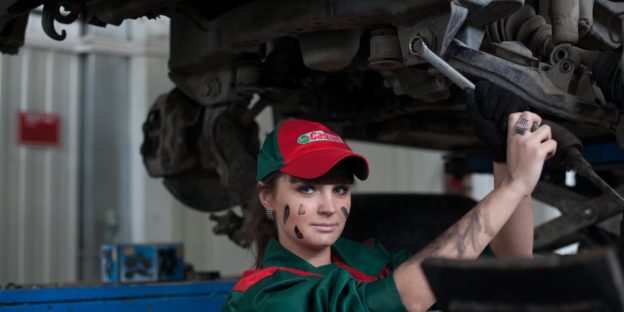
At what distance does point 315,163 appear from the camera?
1877 millimetres

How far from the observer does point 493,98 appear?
5.68 feet

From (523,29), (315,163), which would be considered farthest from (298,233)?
(523,29)

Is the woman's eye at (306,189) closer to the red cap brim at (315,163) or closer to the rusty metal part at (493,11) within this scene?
the red cap brim at (315,163)

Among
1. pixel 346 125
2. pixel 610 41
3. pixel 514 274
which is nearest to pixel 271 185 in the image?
pixel 514 274

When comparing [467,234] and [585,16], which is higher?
[585,16]

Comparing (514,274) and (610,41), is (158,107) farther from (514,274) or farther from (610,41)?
(514,274)

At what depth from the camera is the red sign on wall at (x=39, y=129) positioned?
18.5 feet

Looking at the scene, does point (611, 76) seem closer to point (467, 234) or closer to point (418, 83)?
point (418, 83)

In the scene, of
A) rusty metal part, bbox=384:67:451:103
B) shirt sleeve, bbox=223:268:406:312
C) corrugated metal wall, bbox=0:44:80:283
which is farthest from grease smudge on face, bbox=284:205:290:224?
corrugated metal wall, bbox=0:44:80:283

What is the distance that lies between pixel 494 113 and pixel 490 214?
0.20m

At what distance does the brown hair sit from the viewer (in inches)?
75.1

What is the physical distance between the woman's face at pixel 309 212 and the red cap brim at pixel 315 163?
1.2 inches

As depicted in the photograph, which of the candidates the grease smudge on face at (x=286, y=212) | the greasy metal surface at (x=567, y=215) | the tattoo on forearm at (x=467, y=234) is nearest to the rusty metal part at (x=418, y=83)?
the grease smudge on face at (x=286, y=212)

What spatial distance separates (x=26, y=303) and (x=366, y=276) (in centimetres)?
98
